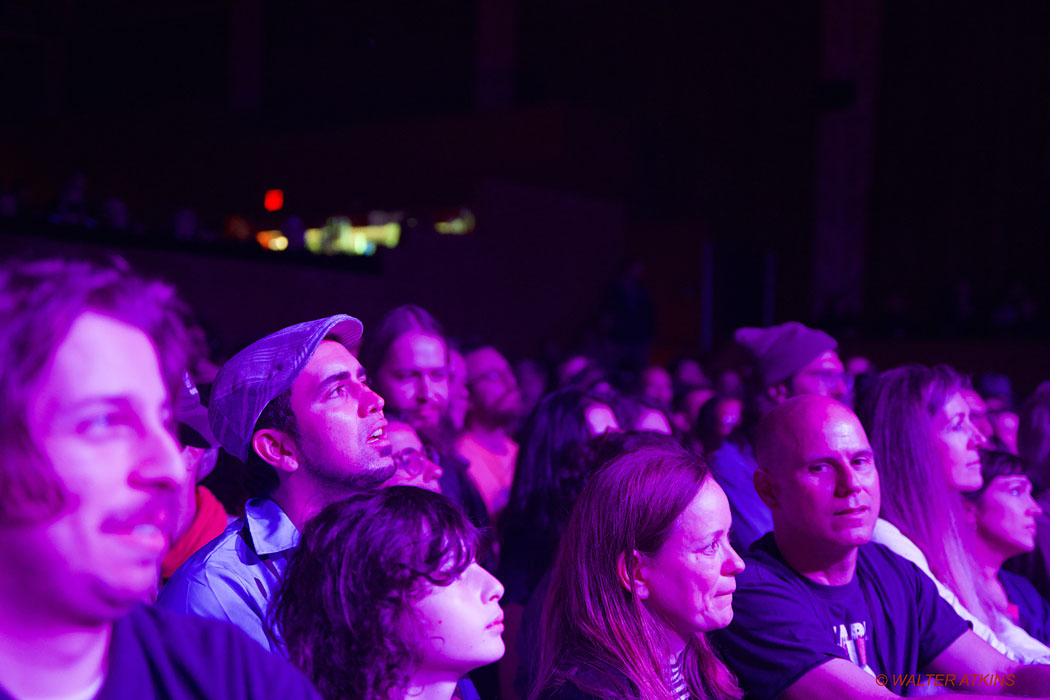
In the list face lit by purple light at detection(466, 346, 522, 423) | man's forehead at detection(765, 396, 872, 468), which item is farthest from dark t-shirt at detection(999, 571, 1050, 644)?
face lit by purple light at detection(466, 346, 522, 423)

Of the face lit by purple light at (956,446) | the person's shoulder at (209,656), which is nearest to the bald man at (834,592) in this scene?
the face lit by purple light at (956,446)

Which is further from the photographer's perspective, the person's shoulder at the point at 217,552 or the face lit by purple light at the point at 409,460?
the face lit by purple light at the point at 409,460

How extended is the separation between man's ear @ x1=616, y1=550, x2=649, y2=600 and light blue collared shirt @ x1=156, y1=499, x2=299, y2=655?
0.61m

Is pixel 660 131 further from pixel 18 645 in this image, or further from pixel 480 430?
pixel 18 645

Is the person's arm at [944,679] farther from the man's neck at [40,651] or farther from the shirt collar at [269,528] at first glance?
the man's neck at [40,651]

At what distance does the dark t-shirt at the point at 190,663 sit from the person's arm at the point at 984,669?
1.74m

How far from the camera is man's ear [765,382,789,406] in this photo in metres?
3.72

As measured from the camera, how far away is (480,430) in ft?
13.7

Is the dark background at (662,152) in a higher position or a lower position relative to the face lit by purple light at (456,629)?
higher

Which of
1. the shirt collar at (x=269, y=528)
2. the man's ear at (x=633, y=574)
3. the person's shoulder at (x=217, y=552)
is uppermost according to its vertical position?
the shirt collar at (x=269, y=528)

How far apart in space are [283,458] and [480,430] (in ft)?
7.50

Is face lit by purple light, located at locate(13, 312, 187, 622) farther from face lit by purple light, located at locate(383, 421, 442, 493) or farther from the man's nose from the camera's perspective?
face lit by purple light, located at locate(383, 421, 442, 493)

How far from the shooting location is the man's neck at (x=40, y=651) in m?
0.84

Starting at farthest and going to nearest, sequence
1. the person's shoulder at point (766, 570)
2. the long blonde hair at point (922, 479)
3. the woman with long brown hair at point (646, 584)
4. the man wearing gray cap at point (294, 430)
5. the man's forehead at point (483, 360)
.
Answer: the man's forehead at point (483, 360), the long blonde hair at point (922, 479), the person's shoulder at point (766, 570), the man wearing gray cap at point (294, 430), the woman with long brown hair at point (646, 584)
